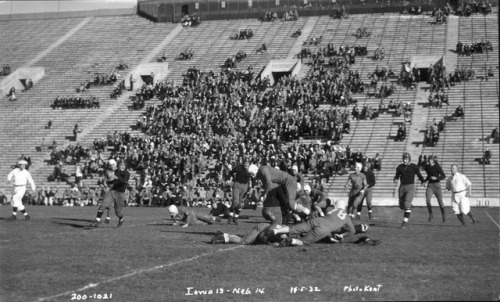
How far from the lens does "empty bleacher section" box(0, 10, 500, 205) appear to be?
42.2 meters

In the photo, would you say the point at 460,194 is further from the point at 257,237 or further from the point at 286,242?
the point at 286,242

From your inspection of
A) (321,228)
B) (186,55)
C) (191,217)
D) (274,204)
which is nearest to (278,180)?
(274,204)

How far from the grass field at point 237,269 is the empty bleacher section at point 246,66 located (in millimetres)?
23488

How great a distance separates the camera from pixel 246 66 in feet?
182

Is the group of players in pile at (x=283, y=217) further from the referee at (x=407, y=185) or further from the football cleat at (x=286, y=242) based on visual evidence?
the referee at (x=407, y=185)

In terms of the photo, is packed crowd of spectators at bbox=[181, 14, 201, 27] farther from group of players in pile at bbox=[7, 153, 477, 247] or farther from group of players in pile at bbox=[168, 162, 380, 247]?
group of players in pile at bbox=[168, 162, 380, 247]

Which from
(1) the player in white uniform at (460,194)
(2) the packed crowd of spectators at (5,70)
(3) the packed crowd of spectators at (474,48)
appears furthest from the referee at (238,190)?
(2) the packed crowd of spectators at (5,70)

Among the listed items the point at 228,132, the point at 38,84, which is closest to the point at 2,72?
the point at 38,84

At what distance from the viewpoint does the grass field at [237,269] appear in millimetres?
9633

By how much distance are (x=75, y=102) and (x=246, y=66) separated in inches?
473

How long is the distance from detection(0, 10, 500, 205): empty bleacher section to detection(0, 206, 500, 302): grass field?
2349 cm

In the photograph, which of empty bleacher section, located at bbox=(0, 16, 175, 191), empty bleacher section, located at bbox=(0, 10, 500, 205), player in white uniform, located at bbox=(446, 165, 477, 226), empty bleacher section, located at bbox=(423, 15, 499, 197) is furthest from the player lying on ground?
empty bleacher section, located at bbox=(0, 16, 175, 191)

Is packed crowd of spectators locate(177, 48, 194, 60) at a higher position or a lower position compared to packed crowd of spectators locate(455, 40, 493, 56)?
lower

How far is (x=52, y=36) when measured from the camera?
66125mm
